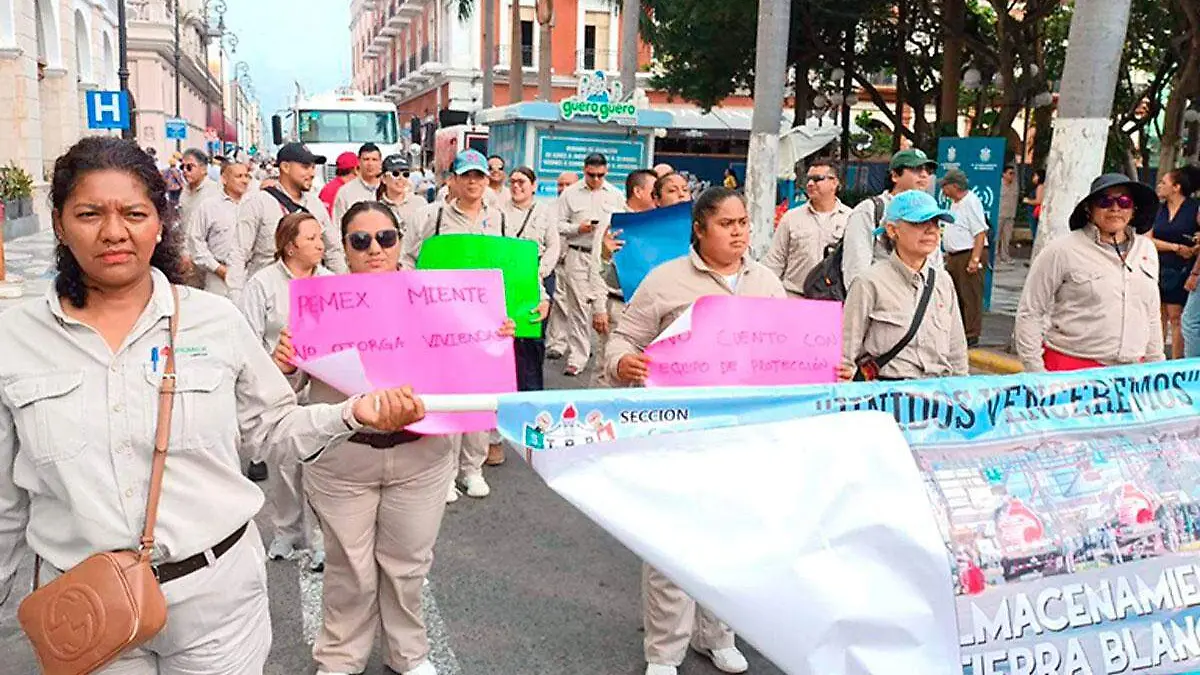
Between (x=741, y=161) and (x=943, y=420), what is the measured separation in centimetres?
3830

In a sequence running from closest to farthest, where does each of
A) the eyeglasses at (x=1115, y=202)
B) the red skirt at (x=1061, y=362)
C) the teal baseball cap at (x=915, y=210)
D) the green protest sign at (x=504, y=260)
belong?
the teal baseball cap at (x=915, y=210) → the eyeglasses at (x=1115, y=202) → the red skirt at (x=1061, y=362) → the green protest sign at (x=504, y=260)

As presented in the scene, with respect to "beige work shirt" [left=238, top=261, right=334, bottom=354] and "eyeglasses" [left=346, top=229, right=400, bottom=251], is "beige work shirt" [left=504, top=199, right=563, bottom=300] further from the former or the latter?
"eyeglasses" [left=346, top=229, right=400, bottom=251]

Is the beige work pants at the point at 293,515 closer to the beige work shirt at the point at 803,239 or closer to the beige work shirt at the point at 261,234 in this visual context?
the beige work shirt at the point at 261,234

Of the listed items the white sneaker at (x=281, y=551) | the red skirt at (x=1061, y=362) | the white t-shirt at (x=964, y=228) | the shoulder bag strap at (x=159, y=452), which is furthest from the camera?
the white t-shirt at (x=964, y=228)

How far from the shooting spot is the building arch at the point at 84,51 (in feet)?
109

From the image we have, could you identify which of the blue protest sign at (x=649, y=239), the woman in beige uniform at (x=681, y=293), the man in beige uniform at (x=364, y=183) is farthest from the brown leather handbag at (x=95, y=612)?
the man in beige uniform at (x=364, y=183)

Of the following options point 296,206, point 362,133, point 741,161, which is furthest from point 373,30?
point 296,206

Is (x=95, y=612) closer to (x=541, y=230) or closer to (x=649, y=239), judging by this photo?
(x=649, y=239)

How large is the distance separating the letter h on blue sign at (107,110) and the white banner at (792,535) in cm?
1952

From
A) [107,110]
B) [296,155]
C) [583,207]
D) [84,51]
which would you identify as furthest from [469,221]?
[84,51]

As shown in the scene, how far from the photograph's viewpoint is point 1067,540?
2787mm

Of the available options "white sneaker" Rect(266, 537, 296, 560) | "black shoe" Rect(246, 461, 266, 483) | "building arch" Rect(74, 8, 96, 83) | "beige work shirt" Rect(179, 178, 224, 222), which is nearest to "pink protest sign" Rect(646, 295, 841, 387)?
"white sneaker" Rect(266, 537, 296, 560)

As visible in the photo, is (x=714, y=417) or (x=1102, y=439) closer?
(x=714, y=417)

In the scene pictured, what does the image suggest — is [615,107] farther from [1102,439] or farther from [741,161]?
[741,161]
